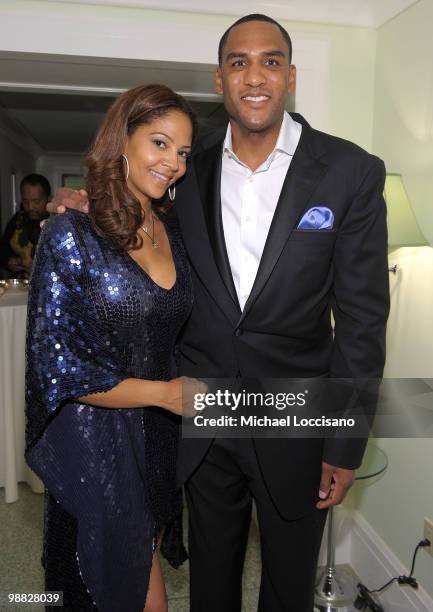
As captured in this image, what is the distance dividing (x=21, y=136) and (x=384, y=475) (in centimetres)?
870

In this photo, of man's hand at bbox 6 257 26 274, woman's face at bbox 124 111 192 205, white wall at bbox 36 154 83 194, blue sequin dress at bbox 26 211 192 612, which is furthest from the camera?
white wall at bbox 36 154 83 194

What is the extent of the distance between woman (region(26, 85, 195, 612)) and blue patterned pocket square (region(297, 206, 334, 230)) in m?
0.38

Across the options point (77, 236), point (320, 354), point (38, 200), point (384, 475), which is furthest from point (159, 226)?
point (38, 200)

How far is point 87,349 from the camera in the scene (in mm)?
1530

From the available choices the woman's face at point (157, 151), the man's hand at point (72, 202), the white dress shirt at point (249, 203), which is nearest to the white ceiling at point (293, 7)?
the white dress shirt at point (249, 203)

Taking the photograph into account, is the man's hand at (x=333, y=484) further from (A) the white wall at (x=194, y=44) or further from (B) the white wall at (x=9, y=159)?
(B) the white wall at (x=9, y=159)

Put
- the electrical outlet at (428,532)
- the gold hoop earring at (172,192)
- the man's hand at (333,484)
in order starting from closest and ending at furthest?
1. the man's hand at (333,484)
2. the gold hoop earring at (172,192)
3. the electrical outlet at (428,532)

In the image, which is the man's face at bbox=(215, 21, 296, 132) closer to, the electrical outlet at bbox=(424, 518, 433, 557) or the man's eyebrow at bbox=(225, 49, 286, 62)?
the man's eyebrow at bbox=(225, 49, 286, 62)

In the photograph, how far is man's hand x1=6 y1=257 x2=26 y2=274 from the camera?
5062mm

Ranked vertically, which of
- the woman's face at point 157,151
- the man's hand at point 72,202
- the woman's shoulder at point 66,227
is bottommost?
the woman's shoulder at point 66,227

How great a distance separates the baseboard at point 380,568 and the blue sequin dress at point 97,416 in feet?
4.00

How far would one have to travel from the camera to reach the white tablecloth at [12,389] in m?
3.51

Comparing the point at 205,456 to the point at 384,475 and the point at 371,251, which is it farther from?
the point at 384,475

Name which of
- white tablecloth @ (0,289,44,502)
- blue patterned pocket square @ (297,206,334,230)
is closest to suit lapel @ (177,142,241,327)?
blue patterned pocket square @ (297,206,334,230)
